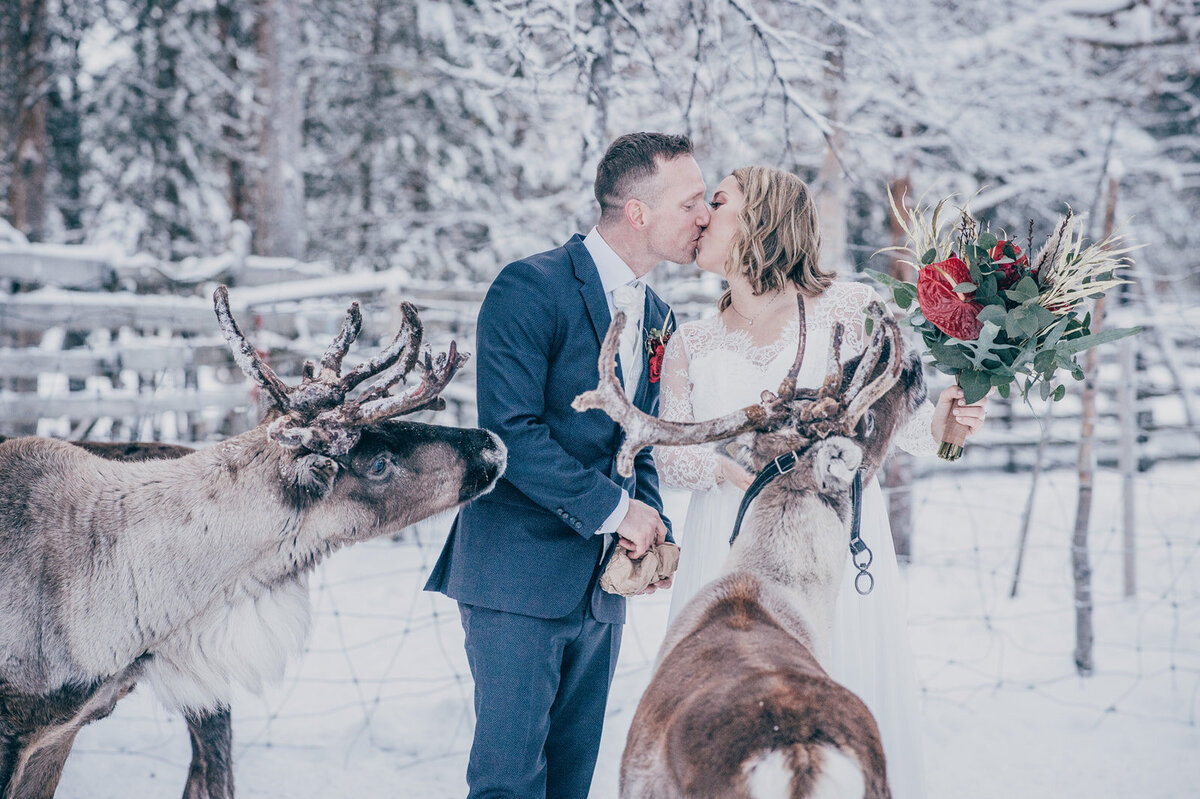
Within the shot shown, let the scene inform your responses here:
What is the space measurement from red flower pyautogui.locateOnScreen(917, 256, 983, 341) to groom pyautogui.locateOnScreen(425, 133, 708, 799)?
712mm

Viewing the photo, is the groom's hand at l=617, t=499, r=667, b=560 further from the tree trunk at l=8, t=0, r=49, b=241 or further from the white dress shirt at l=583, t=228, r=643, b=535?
the tree trunk at l=8, t=0, r=49, b=241

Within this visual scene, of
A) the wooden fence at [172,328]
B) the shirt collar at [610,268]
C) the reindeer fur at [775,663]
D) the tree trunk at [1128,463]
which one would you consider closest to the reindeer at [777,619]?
the reindeer fur at [775,663]

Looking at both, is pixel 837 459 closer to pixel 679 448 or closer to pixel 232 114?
pixel 679 448

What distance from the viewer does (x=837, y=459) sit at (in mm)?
2182

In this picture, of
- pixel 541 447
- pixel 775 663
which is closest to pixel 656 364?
pixel 541 447

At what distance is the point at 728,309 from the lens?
2.90m

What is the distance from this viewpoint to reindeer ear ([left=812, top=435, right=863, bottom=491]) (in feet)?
7.13

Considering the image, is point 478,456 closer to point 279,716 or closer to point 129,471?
point 129,471

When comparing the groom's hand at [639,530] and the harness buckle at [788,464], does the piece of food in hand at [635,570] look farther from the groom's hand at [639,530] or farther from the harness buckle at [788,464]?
the harness buckle at [788,464]

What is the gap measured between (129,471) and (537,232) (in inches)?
321

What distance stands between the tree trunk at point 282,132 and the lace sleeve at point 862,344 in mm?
8566

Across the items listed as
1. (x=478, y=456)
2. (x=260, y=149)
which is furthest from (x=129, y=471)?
(x=260, y=149)

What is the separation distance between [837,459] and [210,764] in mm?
2606

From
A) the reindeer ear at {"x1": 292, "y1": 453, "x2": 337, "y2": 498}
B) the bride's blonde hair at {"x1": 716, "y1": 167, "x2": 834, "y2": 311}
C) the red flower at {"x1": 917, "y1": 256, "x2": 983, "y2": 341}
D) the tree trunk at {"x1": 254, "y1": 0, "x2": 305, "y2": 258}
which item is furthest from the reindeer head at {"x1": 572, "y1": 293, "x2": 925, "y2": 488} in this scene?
the tree trunk at {"x1": 254, "y1": 0, "x2": 305, "y2": 258}
